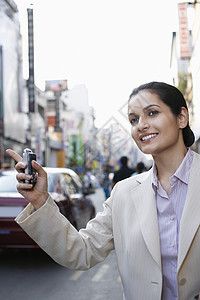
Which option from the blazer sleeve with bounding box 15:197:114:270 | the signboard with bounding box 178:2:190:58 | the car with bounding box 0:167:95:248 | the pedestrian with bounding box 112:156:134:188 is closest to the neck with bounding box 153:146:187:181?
the blazer sleeve with bounding box 15:197:114:270

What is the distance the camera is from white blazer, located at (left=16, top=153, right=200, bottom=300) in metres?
1.53

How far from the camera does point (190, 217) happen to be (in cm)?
157

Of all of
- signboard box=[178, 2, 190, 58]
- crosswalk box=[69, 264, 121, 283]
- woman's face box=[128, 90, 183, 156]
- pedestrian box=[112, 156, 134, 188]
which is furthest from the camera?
signboard box=[178, 2, 190, 58]

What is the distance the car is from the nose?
3899 millimetres

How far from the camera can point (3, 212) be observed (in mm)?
5477

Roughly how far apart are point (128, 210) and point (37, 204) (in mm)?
411

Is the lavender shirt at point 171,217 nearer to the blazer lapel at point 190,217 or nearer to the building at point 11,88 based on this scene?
the blazer lapel at point 190,217

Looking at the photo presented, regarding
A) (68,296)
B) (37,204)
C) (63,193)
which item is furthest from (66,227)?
(63,193)

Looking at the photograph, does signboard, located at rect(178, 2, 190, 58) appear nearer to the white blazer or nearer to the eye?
the eye

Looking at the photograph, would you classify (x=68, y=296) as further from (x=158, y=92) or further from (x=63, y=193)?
(x=158, y=92)

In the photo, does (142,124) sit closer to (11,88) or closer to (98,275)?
(98,275)

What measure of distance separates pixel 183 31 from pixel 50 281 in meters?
20.3

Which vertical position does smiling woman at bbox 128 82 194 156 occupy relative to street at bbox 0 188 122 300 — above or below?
above

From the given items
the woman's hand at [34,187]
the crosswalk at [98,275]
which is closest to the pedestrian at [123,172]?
the crosswalk at [98,275]
